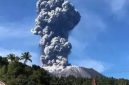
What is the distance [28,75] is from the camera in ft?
497

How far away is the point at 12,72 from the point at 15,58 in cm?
3022

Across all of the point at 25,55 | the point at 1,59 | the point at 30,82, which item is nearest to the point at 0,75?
the point at 30,82

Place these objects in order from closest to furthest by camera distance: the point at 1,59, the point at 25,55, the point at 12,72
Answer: the point at 12,72
the point at 1,59
the point at 25,55

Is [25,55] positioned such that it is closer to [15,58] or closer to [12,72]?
[15,58]

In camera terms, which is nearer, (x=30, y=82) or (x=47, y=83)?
(x=30, y=82)

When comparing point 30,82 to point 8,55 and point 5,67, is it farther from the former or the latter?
point 8,55

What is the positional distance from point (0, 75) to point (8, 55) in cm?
2981

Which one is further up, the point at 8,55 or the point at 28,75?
the point at 8,55

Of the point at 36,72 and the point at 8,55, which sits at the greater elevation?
the point at 8,55

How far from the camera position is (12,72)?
148000mm

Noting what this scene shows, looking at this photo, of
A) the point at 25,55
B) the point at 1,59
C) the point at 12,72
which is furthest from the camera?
the point at 25,55

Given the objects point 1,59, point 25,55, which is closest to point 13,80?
point 1,59

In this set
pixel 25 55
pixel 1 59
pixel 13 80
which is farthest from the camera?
pixel 25 55

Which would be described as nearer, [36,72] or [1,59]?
[36,72]
